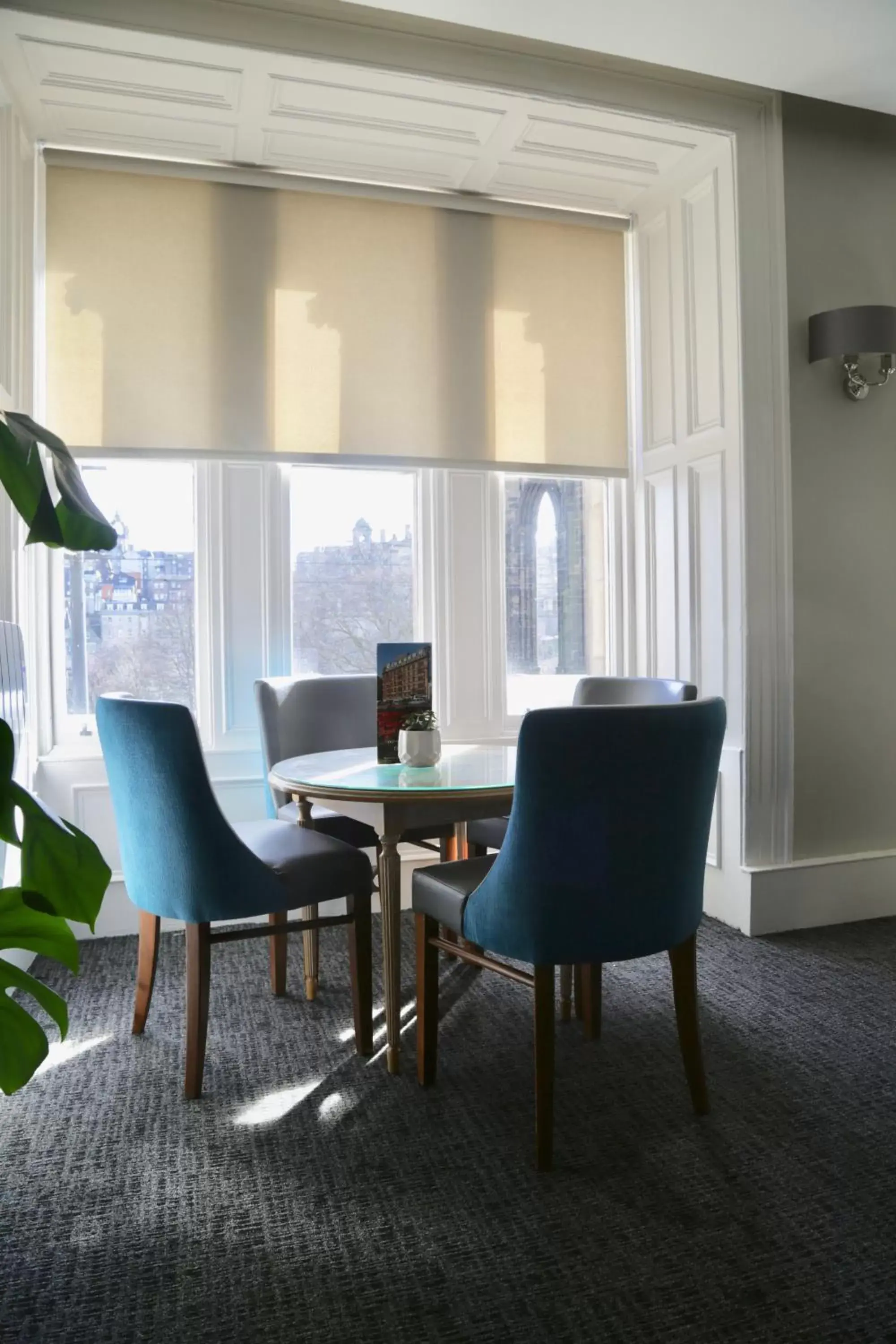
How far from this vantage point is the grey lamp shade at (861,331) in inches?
127

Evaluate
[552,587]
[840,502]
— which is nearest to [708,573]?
[840,502]

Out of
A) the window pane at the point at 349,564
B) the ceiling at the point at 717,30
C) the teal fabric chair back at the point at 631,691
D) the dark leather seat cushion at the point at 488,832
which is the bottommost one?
the dark leather seat cushion at the point at 488,832

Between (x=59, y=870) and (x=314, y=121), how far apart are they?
3049 mm

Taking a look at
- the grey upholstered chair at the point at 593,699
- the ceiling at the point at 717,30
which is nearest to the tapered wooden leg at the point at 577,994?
the grey upholstered chair at the point at 593,699

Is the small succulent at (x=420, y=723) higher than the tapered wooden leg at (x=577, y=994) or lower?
higher

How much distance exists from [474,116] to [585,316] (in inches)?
38.0

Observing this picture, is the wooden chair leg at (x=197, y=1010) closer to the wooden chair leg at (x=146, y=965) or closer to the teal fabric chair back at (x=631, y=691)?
the wooden chair leg at (x=146, y=965)

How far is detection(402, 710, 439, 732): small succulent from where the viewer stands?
8.46 ft

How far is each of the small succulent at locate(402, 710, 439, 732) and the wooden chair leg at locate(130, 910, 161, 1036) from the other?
31.9 inches

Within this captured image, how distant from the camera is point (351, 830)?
3.06m

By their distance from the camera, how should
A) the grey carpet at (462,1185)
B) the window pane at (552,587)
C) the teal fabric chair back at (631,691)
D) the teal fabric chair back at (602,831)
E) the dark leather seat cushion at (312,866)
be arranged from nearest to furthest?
the grey carpet at (462,1185)
the teal fabric chair back at (602,831)
the dark leather seat cushion at (312,866)
the teal fabric chair back at (631,691)
the window pane at (552,587)

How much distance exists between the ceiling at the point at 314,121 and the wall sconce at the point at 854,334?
0.77 metres

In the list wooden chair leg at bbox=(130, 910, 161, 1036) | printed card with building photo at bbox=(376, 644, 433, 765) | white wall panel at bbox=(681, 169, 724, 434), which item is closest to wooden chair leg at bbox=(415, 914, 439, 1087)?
printed card with building photo at bbox=(376, 644, 433, 765)

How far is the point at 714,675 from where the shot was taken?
3527 millimetres
